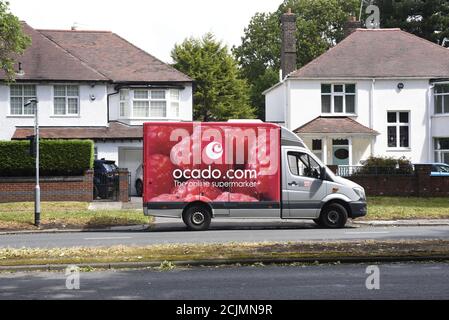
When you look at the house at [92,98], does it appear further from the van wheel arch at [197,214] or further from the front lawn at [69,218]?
the van wheel arch at [197,214]

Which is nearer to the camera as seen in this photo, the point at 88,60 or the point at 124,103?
the point at 124,103

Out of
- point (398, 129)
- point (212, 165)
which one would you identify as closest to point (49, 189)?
point (212, 165)

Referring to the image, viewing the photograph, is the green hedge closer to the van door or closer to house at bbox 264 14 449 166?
the van door

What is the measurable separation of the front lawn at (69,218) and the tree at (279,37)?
45.7 meters

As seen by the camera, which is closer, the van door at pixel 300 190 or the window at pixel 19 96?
the van door at pixel 300 190

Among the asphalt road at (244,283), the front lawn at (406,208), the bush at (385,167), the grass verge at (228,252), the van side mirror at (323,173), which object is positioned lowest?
the asphalt road at (244,283)

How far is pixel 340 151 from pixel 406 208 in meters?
13.6

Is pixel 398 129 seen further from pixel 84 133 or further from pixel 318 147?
pixel 84 133

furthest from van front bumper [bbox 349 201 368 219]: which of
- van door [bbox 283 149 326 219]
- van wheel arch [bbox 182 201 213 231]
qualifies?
van wheel arch [bbox 182 201 213 231]

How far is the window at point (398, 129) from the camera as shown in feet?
132

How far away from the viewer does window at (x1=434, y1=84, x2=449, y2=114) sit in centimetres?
3984

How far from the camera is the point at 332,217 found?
69.2 feet

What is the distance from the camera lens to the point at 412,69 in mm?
40062

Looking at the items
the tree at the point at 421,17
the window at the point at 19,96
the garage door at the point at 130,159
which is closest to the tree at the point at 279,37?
the tree at the point at 421,17
